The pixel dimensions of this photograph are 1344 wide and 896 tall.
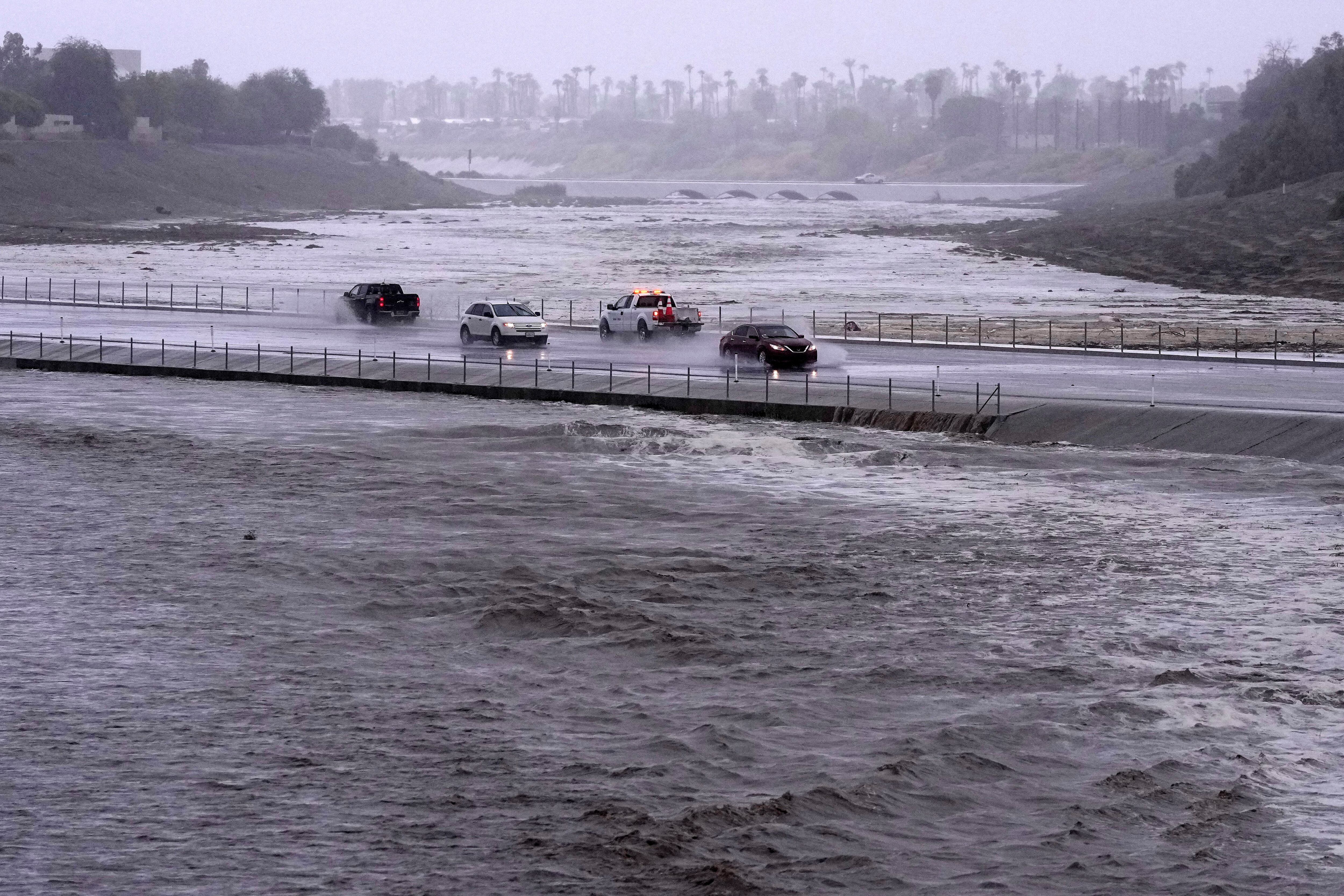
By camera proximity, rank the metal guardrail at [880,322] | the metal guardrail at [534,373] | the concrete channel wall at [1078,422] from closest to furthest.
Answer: the concrete channel wall at [1078,422] → the metal guardrail at [534,373] → the metal guardrail at [880,322]

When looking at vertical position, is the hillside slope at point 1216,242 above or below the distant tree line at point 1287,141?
below

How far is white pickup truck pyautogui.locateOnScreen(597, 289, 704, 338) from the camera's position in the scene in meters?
60.2

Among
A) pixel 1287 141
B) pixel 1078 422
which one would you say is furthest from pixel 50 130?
pixel 1078 422

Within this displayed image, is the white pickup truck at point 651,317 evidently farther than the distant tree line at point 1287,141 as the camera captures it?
No

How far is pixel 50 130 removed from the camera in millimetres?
194125

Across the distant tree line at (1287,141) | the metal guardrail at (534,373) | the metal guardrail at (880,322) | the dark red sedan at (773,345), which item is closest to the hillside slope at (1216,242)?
the distant tree line at (1287,141)

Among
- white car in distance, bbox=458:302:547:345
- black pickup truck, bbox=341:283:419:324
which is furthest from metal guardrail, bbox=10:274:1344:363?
white car in distance, bbox=458:302:547:345

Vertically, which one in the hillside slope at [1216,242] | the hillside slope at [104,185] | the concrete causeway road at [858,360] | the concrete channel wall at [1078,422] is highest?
the hillside slope at [104,185]

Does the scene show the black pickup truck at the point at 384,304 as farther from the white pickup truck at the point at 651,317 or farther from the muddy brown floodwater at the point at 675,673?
the muddy brown floodwater at the point at 675,673

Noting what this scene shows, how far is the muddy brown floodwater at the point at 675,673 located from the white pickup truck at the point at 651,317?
21083mm

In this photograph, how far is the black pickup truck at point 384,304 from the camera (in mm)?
68750

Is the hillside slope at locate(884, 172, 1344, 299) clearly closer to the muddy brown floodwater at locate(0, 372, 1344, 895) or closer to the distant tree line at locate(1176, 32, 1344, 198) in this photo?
the distant tree line at locate(1176, 32, 1344, 198)

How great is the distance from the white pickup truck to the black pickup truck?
1100 cm

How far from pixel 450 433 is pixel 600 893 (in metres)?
27.7
